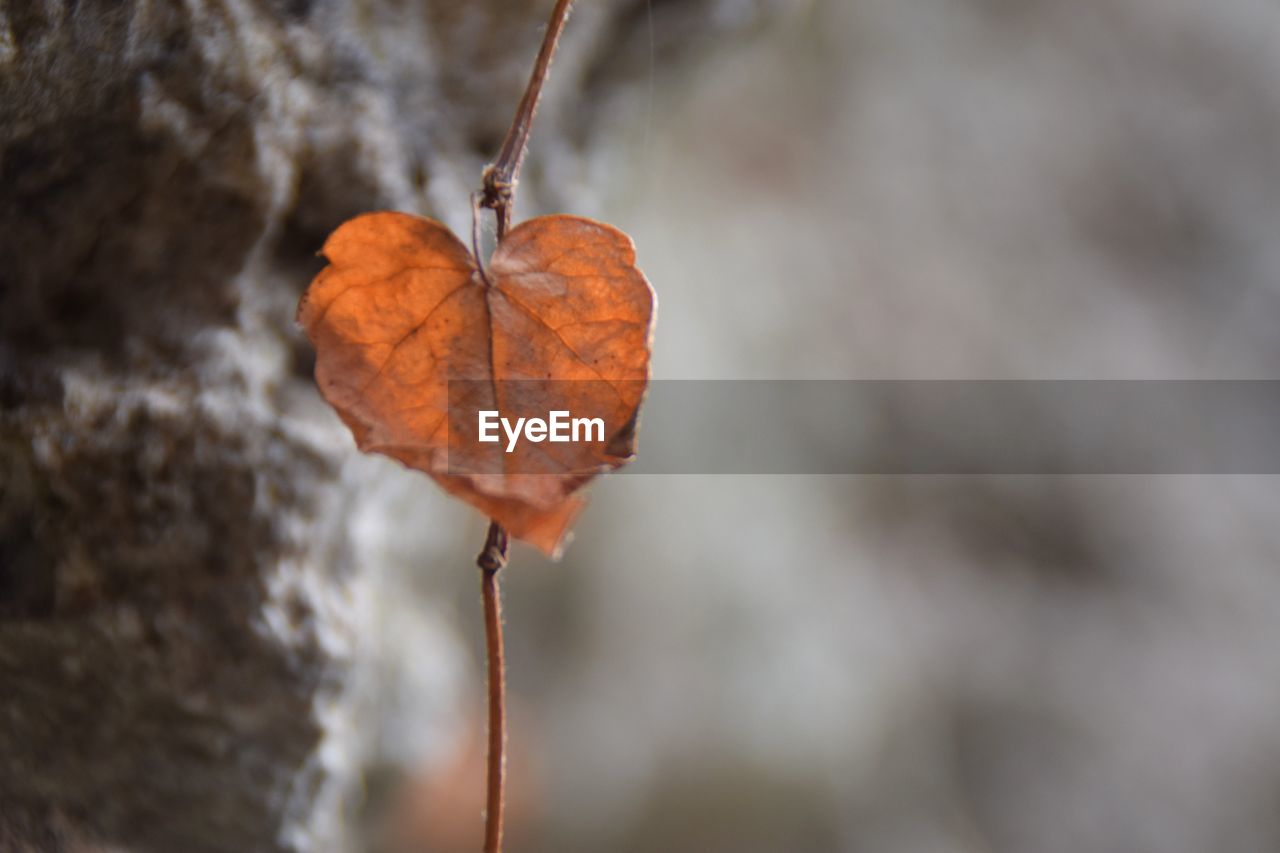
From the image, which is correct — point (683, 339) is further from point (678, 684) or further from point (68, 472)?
point (68, 472)

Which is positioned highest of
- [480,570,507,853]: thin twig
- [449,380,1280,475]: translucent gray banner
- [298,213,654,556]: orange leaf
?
[449,380,1280,475]: translucent gray banner

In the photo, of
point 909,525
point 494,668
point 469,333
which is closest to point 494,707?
point 494,668

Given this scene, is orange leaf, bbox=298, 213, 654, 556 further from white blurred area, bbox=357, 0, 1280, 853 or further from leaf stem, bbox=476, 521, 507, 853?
white blurred area, bbox=357, 0, 1280, 853

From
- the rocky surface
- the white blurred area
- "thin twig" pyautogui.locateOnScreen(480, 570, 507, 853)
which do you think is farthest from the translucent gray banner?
"thin twig" pyautogui.locateOnScreen(480, 570, 507, 853)

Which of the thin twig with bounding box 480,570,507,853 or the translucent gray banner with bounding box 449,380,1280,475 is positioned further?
the translucent gray banner with bounding box 449,380,1280,475

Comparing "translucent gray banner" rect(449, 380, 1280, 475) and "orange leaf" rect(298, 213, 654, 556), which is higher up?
"translucent gray banner" rect(449, 380, 1280, 475)

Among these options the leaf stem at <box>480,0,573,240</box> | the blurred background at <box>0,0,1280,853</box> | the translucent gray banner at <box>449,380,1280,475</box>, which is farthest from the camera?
the translucent gray banner at <box>449,380,1280,475</box>

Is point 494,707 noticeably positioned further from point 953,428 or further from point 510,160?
point 953,428
